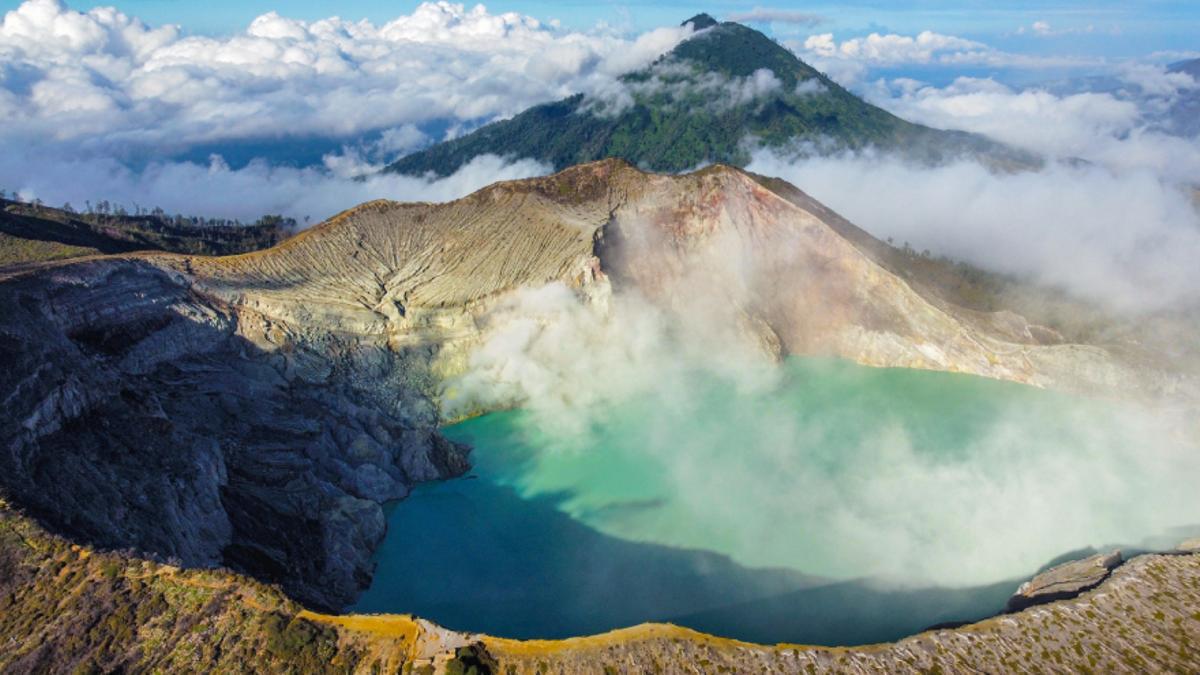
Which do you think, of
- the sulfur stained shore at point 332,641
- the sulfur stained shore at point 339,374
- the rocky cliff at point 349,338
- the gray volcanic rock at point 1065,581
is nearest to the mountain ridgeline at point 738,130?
the rocky cliff at point 349,338

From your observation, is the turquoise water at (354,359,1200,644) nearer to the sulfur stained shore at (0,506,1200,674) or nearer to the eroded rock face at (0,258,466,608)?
the eroded rock face at (0,258,466,608)

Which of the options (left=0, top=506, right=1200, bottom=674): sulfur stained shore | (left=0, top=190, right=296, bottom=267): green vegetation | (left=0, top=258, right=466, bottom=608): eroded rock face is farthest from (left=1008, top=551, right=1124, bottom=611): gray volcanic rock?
(left=0, top=190, right=296, bottom=267): green vegetation

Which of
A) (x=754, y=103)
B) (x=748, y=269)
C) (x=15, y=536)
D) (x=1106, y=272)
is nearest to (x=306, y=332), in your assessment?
(x=15, y=536)

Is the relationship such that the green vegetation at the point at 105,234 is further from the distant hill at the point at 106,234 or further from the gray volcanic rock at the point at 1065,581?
the gray volcanic rock at the point at 1065,581

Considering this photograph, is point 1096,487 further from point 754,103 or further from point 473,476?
point 754,103

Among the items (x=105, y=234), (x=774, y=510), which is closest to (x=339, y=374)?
(x=774, y=510)

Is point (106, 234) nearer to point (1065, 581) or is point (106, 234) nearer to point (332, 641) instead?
point (332, 641)
